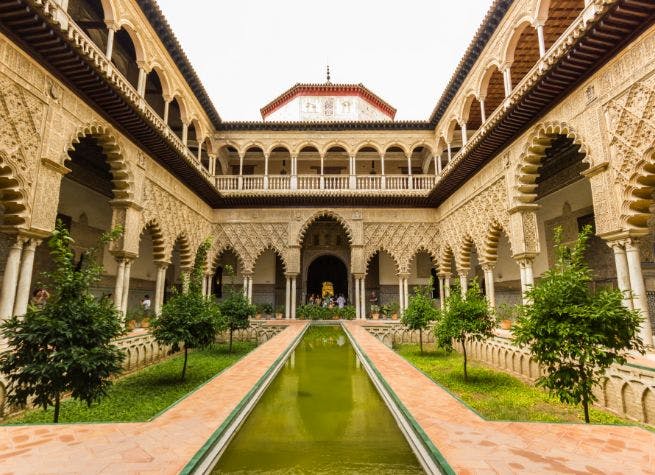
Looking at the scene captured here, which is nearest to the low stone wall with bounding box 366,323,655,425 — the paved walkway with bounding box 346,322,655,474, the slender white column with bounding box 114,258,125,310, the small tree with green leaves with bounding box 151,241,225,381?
the paved walkway with bounding box 346,322,655,474

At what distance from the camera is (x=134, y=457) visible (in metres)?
2.50

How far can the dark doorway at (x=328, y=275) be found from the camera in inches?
816

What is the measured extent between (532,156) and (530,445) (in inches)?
305

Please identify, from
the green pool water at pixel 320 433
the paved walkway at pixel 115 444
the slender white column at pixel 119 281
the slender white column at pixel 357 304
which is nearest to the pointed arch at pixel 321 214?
the slender white column at pixel 357 304

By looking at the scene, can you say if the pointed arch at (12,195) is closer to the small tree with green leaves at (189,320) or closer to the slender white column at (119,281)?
the small tree with green leaves at (189,320)

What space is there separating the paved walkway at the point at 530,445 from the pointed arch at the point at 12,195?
6.75 metres

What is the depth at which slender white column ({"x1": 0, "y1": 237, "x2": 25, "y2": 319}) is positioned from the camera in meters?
5.96

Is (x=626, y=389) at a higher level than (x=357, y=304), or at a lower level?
lower

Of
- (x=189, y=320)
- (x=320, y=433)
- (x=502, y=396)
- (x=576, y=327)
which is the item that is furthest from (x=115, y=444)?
(x=502, y=396)

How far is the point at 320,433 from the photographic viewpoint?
3383mm

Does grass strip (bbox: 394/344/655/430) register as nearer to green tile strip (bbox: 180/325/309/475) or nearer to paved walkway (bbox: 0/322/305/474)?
green tile strip (bbox: 180/325/309/475)

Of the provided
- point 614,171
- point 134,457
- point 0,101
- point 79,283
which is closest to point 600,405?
point 614,171

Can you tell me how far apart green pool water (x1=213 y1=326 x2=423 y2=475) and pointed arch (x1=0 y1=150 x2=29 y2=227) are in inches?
200

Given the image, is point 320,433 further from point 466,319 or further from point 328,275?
point 328,275
